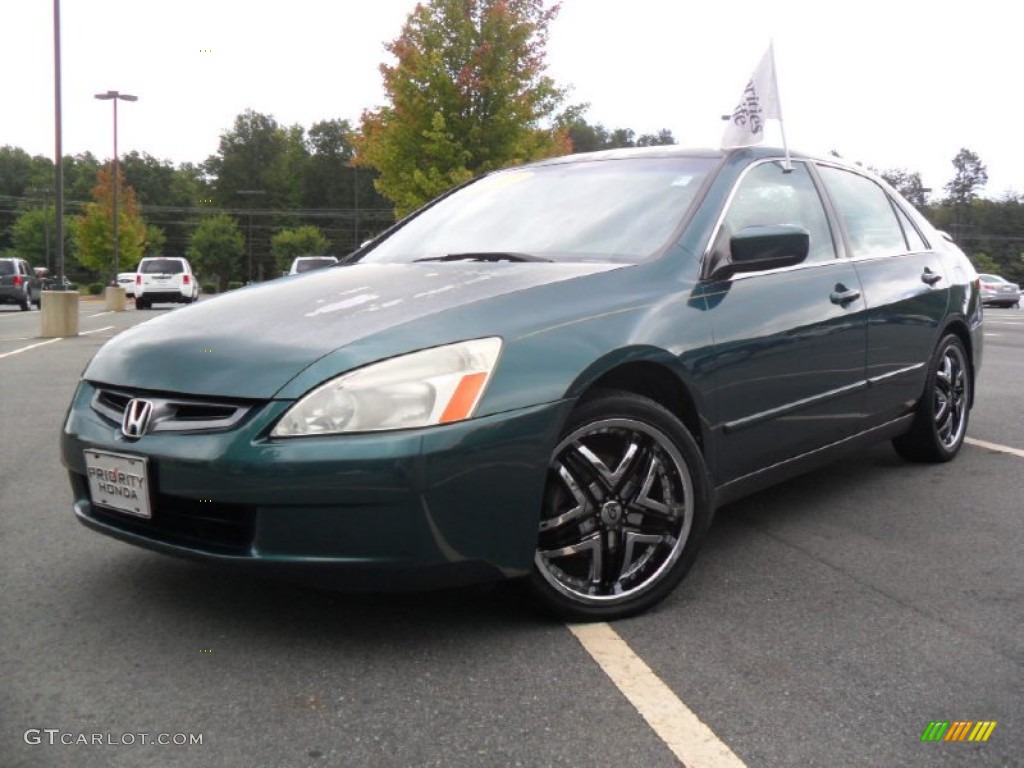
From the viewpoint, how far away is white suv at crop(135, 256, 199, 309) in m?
30.5

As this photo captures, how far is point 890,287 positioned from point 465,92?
2094 centimetres

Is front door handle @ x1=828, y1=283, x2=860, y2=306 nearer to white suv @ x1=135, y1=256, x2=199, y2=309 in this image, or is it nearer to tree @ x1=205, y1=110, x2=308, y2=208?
white suv @ x1=135, y1=256, x2=199, y2=309

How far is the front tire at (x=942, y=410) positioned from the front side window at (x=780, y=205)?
1.13 meters

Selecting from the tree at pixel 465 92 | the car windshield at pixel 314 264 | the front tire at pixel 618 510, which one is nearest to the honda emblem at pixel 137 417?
the front tire at pixel 618 510

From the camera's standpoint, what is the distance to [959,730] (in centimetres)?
227

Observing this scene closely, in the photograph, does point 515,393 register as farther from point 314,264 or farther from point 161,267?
point 161,267

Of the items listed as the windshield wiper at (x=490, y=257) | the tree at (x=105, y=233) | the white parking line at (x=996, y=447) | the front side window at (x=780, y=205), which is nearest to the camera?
the windshield wiper at (x=490, y=257)

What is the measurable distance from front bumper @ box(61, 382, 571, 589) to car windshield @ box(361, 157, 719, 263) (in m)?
1.00

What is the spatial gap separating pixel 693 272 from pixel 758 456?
70 centimetres

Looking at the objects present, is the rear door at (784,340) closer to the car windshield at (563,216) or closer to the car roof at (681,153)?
the car roof at (681,153)

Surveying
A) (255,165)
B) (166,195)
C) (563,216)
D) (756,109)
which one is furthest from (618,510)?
(166,195)

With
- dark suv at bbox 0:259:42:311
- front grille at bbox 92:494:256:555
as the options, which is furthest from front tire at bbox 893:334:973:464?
dark suv at bbox 0:259:42:311

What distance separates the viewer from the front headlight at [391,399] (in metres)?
2.53

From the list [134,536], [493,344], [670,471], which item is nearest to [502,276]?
[493,344]
